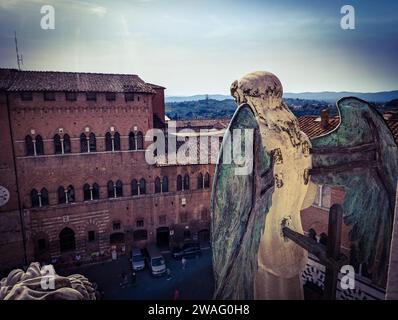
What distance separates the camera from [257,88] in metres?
2.91

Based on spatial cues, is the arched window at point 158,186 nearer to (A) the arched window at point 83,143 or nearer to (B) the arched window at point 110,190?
(B) the arched window at point 110,190

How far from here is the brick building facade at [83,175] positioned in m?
17.3

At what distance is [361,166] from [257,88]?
1718mm

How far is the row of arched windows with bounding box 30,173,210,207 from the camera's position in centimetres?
1797

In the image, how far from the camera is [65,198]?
18453 millimetres

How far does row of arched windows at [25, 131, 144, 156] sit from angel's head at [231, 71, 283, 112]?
17168 millimetres

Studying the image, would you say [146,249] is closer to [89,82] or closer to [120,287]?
[120,287]

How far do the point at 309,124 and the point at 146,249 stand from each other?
1317 centimetres

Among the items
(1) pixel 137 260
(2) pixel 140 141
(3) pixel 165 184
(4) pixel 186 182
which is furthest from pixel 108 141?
(1) pixel 137 260

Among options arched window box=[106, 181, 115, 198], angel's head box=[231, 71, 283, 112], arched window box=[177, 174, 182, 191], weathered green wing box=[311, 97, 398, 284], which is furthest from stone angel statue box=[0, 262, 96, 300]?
arched window box=[177, 174, 182, 191]

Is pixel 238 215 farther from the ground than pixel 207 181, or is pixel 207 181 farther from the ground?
pixel 238 215

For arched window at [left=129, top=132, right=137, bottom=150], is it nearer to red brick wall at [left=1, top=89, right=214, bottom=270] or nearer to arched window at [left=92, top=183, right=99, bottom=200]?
red brick wall at [left=1, top=89, right=214, bottom=270]

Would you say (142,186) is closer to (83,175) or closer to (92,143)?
(83,175)
